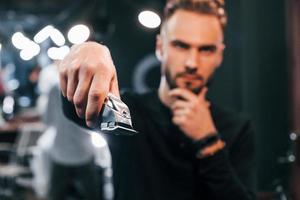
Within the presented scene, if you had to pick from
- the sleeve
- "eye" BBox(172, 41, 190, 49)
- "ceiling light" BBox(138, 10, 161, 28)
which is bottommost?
the sleeve

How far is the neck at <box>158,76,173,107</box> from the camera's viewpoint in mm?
684

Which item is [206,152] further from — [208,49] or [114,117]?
[114,117]

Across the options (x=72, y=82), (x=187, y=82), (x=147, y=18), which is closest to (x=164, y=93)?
(x=187, y=82)

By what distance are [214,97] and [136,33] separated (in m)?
0.16

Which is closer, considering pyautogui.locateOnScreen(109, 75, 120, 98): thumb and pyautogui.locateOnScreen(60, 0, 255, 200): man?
pyautogui.locateOnScreen(109, 75, 120, 98): thumb

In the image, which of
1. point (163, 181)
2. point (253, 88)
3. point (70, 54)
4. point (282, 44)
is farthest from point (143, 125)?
point (282, 44)

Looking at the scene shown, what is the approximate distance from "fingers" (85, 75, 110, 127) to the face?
0.34m

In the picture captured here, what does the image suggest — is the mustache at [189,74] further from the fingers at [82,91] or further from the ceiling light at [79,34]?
the fingers at [82,91]

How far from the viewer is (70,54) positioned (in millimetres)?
348

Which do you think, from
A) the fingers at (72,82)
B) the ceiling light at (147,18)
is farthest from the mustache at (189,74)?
the fingers at (72,82)

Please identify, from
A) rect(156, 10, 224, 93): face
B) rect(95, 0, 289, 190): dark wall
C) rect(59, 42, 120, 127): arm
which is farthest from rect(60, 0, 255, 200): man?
rect(59, 42, 120, 127): arm

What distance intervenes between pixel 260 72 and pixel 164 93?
455 mm

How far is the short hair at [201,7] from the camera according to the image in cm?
68

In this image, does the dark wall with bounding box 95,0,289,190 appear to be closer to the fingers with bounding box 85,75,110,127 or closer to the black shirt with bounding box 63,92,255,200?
the black shirt with bounding box 63,92,255,200
